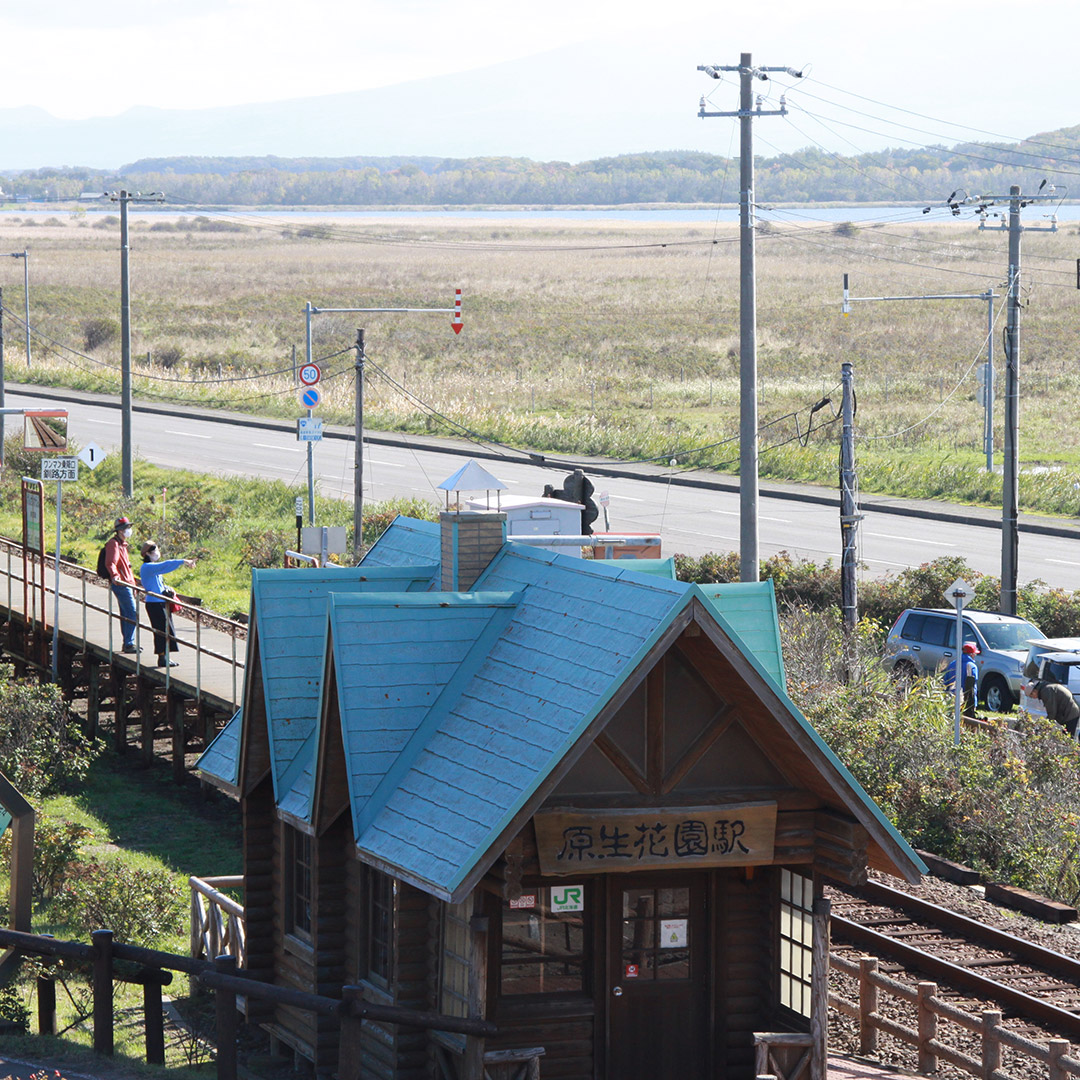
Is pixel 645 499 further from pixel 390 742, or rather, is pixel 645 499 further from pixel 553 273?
pixel 553 273

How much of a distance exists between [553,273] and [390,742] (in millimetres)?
115953

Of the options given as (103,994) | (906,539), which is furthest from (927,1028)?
(906,539)

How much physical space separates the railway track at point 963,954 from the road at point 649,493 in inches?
623

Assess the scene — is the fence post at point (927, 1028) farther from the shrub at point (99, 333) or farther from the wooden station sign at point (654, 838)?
the shrub at point (99, 333)

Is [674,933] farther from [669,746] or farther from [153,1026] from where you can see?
[153,1026]

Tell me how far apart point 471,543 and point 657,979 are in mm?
3945

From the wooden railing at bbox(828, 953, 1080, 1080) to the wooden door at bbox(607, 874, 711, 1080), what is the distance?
8.28 ft

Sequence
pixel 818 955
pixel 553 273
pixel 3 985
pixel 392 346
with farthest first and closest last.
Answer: pixel 553 273 → pixel 392 346 → pixel 3 985 → pixel 818 955

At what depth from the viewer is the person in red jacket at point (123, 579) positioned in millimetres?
23609

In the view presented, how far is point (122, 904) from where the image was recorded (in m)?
17.3

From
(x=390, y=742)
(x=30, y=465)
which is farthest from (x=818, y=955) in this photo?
(x=30, y=465)

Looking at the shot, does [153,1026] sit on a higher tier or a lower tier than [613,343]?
lower

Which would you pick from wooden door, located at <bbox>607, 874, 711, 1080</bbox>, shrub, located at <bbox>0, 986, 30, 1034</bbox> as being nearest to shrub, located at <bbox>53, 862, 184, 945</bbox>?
shrub, located at <bbox>0, 986, 30, 1034</bbox>

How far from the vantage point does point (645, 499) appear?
141 feet
